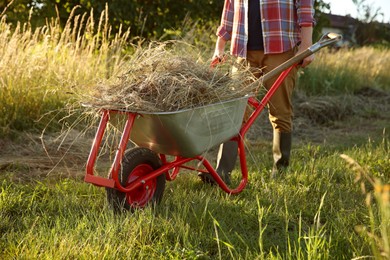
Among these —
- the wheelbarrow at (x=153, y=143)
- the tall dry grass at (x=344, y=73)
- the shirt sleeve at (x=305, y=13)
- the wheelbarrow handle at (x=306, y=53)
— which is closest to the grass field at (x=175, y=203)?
the wheelbarrow at (x=153, y=143)

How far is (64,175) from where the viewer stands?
160 inches

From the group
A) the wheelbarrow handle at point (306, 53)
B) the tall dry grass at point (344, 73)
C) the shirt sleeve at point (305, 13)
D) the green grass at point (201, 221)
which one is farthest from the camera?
the tall dry grass at point (344, 73)

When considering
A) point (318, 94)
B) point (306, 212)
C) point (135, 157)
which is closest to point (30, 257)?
point (135, 157)

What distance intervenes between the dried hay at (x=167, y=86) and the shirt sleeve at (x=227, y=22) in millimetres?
951

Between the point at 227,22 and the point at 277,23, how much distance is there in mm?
445

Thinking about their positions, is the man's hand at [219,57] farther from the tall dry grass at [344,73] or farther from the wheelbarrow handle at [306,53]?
the tall dry grass at [344,73]

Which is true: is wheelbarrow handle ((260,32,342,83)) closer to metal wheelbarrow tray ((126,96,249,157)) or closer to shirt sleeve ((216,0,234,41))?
metal wheelbarrow tray ((126,96,249,157))

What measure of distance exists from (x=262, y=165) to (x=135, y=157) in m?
1.70

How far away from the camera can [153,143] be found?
2.99 meters

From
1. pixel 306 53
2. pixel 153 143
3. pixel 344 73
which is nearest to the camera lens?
pixel 153 143

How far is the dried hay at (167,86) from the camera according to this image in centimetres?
277

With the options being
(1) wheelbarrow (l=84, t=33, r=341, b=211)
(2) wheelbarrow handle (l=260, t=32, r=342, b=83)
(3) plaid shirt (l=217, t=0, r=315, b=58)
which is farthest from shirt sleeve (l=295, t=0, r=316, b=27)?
(1) wheelbarrow (l=84, t=33, r=341, b=211)

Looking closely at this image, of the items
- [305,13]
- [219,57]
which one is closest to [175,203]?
[219,57]

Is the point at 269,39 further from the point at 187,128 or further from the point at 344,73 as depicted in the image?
the point at 344,73
